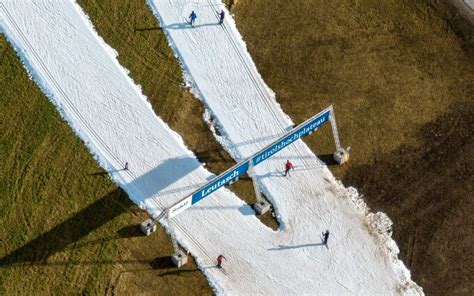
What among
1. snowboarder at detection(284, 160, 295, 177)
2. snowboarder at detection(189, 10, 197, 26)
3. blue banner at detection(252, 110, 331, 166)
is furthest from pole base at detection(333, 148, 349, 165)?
snowboarder at detection(189, 10, 197, 26)

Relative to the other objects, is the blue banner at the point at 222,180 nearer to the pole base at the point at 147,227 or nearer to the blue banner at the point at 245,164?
the blue banner at the point at 245,164

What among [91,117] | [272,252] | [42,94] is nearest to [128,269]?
[272,252]

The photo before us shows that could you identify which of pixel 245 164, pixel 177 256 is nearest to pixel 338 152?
pixel 245 164

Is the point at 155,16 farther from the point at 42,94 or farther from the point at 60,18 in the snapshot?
the point at 42,94

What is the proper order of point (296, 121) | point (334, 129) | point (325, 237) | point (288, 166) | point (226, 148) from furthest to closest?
point (296, 121)
point (226, 148)
point (334, 129)
point (288, 166)
point (325, 237)

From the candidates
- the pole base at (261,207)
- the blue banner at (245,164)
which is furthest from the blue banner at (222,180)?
the pole base at (261,207)

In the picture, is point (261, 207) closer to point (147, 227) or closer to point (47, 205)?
point (147, 227)

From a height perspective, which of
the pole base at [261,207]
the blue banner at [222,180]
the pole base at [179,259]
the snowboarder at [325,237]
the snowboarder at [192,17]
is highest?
the snowboarder at [192,17]
